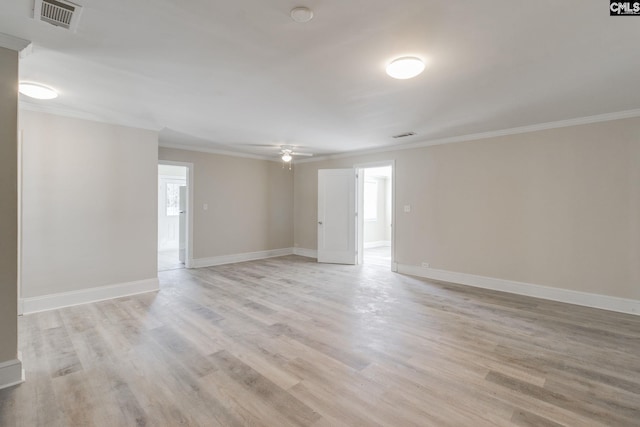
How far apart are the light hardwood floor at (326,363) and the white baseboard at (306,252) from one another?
323 cm

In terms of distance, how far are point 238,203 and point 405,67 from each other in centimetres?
522

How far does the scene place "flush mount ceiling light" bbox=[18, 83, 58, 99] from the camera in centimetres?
296

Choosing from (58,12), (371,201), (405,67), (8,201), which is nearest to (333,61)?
(405,67)

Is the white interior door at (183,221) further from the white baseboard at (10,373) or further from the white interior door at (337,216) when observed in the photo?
the white baseboard at (10,373)

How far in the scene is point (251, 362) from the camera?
2.45 m

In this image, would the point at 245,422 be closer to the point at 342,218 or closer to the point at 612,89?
the point at 612,89

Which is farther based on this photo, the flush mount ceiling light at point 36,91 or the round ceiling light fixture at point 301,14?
the flush mount ceiling light at point 36,91

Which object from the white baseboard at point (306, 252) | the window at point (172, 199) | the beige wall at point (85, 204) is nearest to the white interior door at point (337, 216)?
the white baseboard at point (306, 252)

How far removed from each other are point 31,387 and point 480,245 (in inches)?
217

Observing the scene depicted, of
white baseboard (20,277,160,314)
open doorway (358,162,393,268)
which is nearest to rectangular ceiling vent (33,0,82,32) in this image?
white baseboard (20,277,160,314)

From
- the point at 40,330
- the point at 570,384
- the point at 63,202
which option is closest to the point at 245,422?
the point at 570,384

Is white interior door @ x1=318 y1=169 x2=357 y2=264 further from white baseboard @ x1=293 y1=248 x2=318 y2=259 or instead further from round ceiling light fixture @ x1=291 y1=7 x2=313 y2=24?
round ceiling light fixture @ x1=291 y1=7 x2=313 y2=24

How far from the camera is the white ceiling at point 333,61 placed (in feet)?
5.92

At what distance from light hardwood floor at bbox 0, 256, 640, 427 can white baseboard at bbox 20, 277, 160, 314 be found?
22 cm
